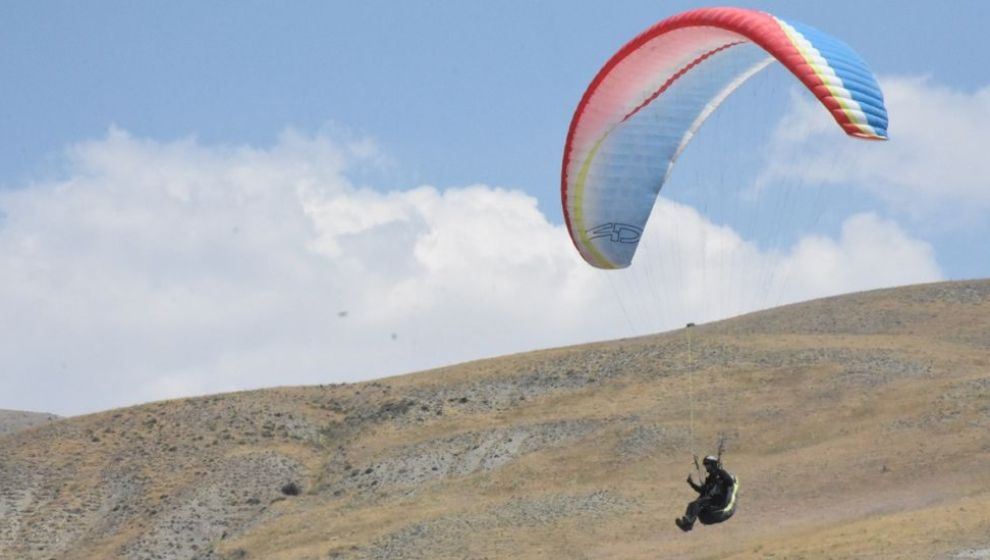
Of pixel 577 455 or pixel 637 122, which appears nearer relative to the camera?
pixel 637 122

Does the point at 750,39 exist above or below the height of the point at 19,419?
below

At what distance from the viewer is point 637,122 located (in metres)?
26.9

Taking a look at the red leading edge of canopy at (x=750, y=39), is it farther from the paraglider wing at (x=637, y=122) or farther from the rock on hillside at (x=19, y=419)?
the rock on hillside at (x=19, y=419)

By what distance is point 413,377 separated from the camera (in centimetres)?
6091

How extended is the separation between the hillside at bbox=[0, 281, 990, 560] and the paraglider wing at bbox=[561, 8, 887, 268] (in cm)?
1014

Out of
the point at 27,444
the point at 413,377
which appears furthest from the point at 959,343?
the point at 27,444

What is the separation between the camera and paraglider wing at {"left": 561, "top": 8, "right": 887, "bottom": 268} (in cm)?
2612

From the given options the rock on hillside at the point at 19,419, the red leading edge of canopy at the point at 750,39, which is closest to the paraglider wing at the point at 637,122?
the red leading edge of canopy at the point at 750,39

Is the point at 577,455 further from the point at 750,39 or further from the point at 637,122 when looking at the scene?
the point at 750,39

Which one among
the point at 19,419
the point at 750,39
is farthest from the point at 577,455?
the point at 19,419

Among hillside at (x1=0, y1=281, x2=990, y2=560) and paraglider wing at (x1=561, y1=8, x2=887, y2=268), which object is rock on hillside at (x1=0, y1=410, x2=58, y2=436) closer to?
hillside at (x1=0, y1=281, x2=990, y2=560)

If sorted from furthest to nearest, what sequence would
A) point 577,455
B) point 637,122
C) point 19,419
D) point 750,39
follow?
1. point 19,419
2. point 577,455
3. point 637,122
4. point 750,39

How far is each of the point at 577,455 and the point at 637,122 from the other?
75.6 feet

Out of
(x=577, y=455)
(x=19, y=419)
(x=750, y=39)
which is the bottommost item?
(x=750, y=39)
